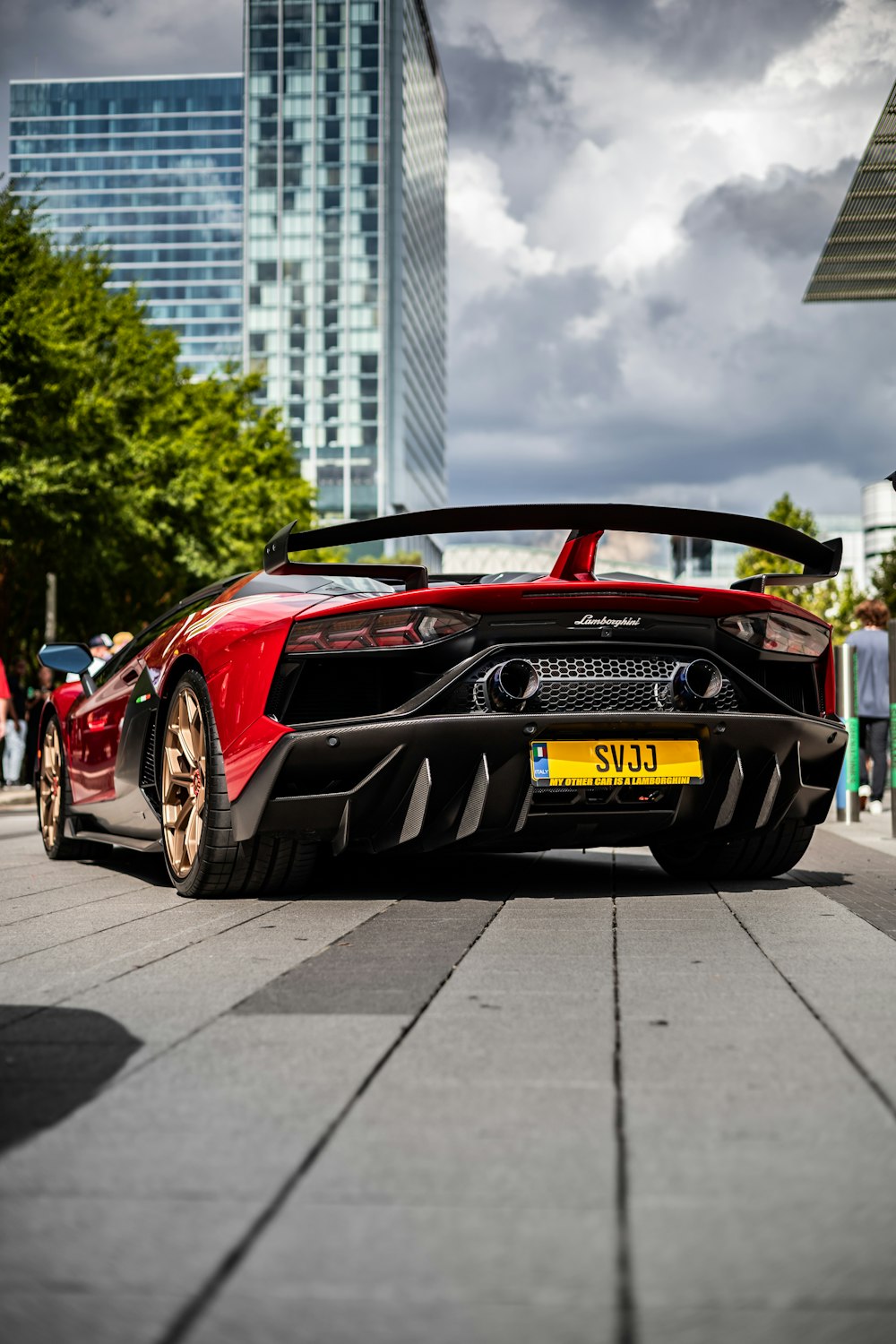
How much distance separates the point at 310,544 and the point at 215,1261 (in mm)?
4228

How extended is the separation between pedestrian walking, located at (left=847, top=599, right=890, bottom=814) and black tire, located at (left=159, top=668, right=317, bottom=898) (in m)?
8.31

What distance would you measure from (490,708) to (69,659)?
3159 millimetres

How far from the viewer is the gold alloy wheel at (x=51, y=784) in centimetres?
831

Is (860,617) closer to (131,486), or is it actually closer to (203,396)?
(131,486)

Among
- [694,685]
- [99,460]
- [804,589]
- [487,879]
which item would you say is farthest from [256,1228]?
[804,589]

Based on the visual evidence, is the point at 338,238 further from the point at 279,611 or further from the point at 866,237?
the point at 279,611

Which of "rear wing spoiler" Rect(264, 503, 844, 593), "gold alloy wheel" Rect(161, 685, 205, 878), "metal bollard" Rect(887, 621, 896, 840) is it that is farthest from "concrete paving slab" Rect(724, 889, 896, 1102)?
"metal bollard" Rect(887, 621, 896, 840)

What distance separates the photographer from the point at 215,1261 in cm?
198

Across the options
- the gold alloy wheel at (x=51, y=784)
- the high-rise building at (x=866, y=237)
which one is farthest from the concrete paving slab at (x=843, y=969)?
the high-rise building at (x=866, y=237)

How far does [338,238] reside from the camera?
447 ft

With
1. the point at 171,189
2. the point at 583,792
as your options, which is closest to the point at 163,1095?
the point at 583,792

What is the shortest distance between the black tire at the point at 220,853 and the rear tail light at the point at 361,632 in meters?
0.51

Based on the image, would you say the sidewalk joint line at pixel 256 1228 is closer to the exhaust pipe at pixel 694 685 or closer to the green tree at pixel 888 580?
the exhaust pipe at pixel 694 685

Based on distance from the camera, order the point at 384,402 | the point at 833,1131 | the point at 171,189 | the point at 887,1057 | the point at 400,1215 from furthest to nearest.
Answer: the point at 171,189 < the point at 384,402 < the point at 887,1057 < the point at 833,1131 < the point at 400,1215
